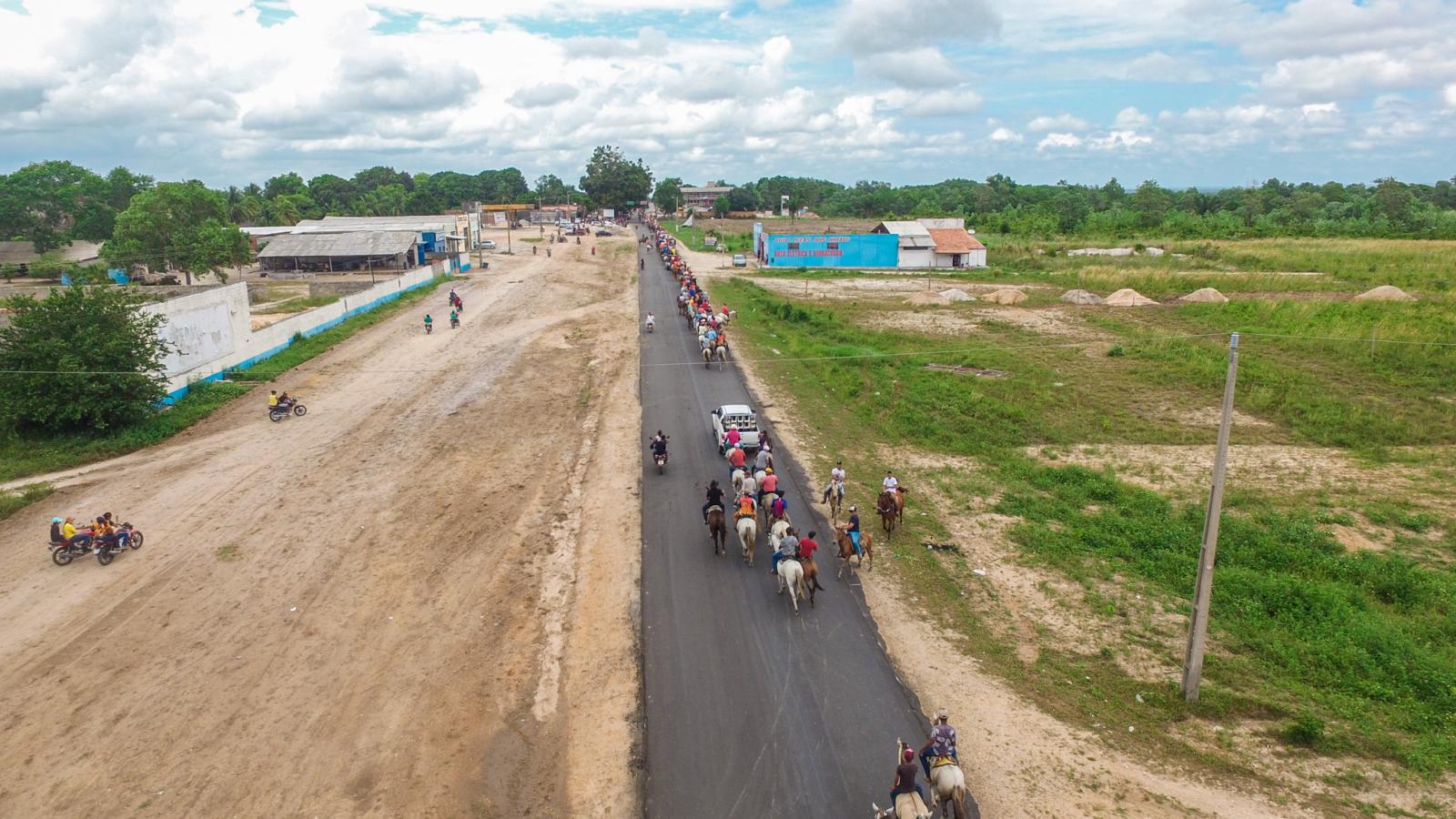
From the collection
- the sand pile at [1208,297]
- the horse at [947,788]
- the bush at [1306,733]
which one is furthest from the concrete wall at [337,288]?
the bush at [1306,733]

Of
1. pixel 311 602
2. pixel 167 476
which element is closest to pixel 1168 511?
pixel 311 602

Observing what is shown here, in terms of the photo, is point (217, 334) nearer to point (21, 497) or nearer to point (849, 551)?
point (21, 497)

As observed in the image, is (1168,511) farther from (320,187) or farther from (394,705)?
(320,187)

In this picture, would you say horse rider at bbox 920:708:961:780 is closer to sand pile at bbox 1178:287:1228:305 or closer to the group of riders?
the group of riders

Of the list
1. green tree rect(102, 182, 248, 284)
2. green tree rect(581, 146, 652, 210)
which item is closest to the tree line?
green tree rect(581, 146, 652, 210)

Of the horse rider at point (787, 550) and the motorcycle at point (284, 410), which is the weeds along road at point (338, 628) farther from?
the horse rider at point (787, 550)
